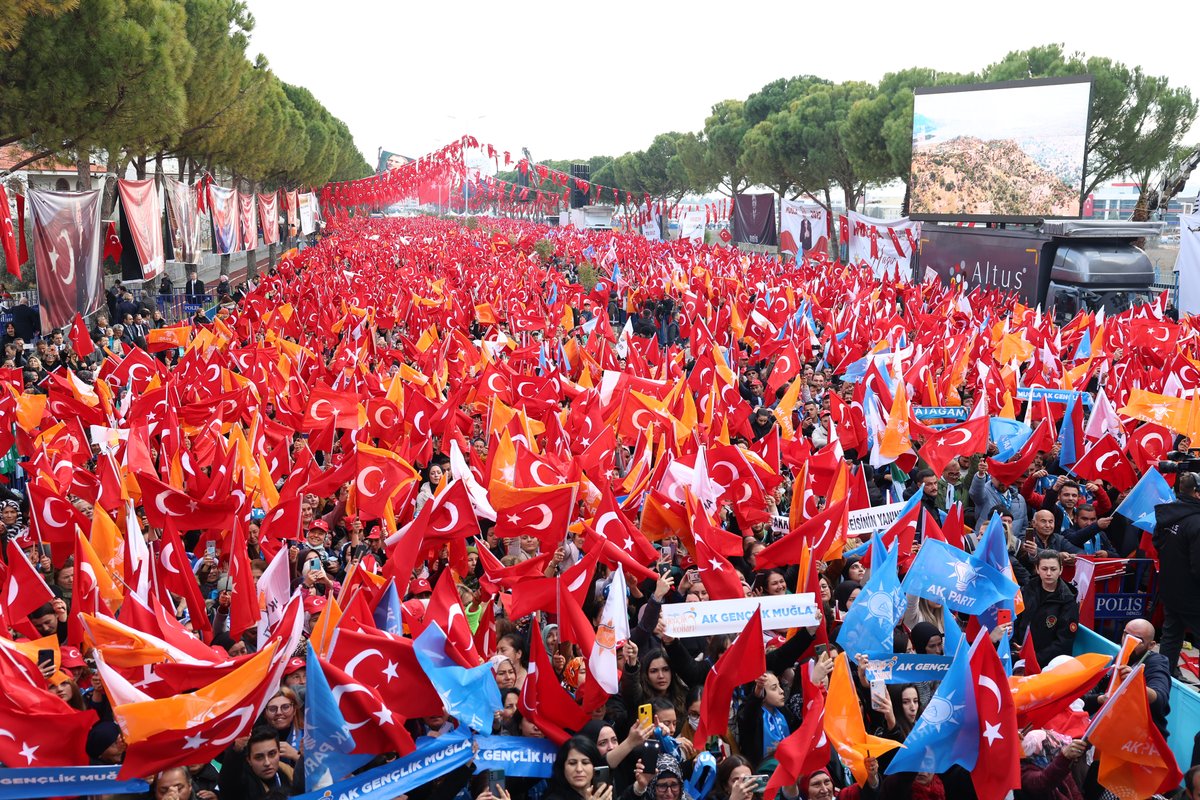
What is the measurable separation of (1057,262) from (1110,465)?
1769cm

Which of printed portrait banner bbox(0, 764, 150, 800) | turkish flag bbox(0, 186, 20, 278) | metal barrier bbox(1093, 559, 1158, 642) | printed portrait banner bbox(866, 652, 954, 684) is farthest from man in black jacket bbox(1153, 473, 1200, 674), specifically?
turkish flag bbox(0, 186, 20, 278)

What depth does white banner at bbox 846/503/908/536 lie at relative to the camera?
806 cm

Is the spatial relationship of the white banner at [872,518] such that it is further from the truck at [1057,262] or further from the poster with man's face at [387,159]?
the poster with man's face at [387,159]

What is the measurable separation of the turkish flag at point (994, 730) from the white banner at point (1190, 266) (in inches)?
781

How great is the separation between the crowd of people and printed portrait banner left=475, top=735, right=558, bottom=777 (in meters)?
0.08

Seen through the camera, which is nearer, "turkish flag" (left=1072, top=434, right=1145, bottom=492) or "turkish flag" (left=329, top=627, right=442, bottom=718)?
"turkish flag" (left=329, top=627, right=442, bottom=718)

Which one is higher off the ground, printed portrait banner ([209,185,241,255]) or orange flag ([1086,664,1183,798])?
printed portrait banner ([209,185,241,255])

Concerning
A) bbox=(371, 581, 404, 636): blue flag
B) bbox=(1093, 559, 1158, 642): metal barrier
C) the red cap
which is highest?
bbox=(371, 581, 404, 636): blue flag

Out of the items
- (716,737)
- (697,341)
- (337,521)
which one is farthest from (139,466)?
(697,341)

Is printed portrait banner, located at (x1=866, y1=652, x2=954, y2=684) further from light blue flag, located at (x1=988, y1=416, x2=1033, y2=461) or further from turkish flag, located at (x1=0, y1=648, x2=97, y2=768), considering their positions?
light blue flag, located at (x1=988, y1=416, x2=1033, y2=461)

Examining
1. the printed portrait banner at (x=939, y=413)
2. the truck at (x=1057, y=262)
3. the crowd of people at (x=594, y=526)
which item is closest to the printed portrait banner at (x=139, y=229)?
the crowd of people at (x=594, y=526)

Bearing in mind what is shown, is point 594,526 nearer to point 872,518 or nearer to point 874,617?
point 874,617

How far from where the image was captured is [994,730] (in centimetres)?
488

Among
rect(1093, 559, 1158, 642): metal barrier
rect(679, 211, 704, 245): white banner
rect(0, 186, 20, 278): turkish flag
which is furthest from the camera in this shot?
rect(679, 211, 704, 245): white banner
